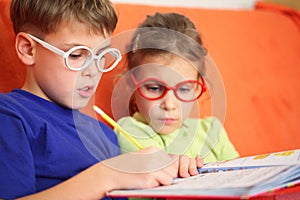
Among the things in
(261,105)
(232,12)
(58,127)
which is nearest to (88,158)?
(58,127)

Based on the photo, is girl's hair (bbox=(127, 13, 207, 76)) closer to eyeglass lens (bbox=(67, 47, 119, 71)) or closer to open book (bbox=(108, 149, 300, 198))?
eyeglass lens (bbox=(67, 47, 119, 71))

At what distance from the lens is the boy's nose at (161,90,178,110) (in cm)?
109

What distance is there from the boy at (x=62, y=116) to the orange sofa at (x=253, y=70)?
12.4 inches

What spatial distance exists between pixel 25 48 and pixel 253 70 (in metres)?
0.81

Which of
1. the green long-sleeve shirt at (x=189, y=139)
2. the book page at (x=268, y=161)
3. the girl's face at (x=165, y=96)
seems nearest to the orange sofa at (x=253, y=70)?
the green long-sleeve shirt at (x=189, y=139)

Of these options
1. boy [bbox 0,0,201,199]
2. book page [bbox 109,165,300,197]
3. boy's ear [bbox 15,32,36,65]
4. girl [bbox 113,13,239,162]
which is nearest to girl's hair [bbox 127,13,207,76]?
girl [bbox 113,13,239,162]

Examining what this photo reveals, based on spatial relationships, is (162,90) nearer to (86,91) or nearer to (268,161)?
(86,91)

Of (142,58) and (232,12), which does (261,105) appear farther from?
(142,58)

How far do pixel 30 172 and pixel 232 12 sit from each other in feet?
3.41

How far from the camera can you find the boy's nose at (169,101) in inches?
43.1

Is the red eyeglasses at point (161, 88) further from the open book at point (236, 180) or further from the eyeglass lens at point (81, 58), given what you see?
the open book at point (236, 180)

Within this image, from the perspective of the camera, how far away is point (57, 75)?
0.96 meters

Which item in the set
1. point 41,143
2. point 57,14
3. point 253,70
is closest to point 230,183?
point 41,143

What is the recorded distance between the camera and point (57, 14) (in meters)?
0.95
